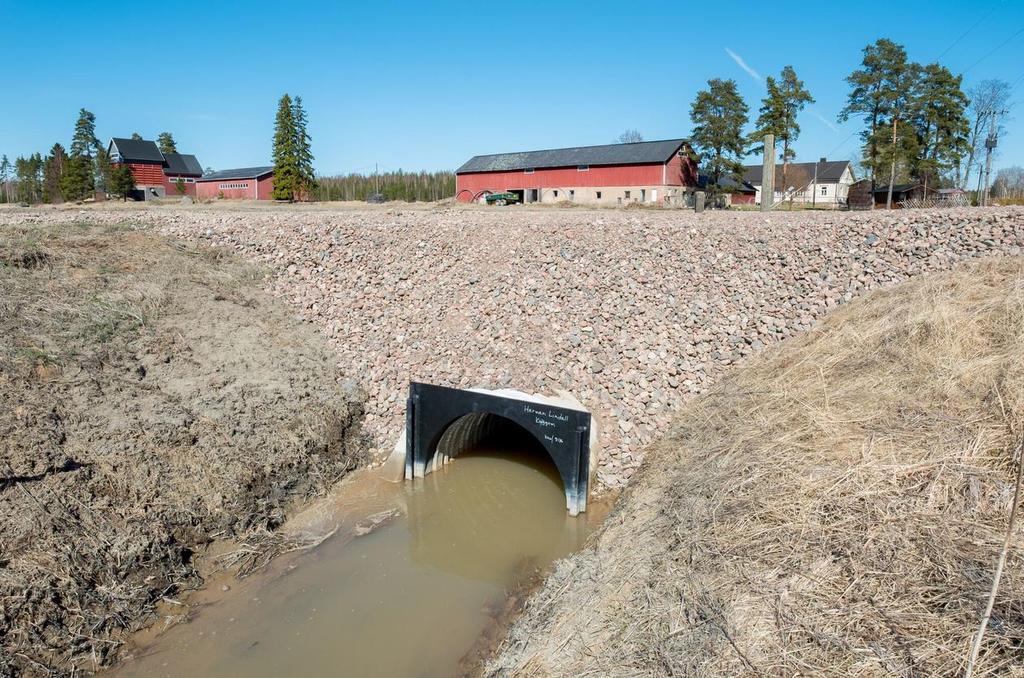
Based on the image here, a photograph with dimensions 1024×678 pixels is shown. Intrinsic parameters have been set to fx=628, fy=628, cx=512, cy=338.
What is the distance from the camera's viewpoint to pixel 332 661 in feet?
23.9

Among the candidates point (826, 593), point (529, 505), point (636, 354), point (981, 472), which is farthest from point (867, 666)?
point (636, 354)

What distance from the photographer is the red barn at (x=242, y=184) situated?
4993 cm

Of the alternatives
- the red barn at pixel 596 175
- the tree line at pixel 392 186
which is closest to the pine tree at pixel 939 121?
the red barn at pixel 596 175

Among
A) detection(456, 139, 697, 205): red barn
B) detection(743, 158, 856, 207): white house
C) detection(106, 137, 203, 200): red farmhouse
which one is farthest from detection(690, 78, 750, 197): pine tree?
detection(106, 137, 203, 200): red farmhouse

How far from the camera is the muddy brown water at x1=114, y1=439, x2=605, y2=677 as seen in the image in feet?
23.9

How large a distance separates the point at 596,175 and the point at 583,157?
1994mm

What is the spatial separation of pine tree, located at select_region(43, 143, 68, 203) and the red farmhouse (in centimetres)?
369

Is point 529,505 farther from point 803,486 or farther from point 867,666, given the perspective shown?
point 867,666

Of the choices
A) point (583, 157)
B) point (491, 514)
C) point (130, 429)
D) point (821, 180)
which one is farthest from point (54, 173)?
point (821, 180)

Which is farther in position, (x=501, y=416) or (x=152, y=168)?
(x=152, y=168)

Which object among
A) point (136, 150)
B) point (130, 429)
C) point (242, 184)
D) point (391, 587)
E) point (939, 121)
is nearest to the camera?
point (391, 587)

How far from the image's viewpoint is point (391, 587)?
8.71 meters

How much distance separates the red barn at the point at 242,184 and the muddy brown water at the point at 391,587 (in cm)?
4468

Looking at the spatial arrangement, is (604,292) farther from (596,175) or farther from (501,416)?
(596,175)
